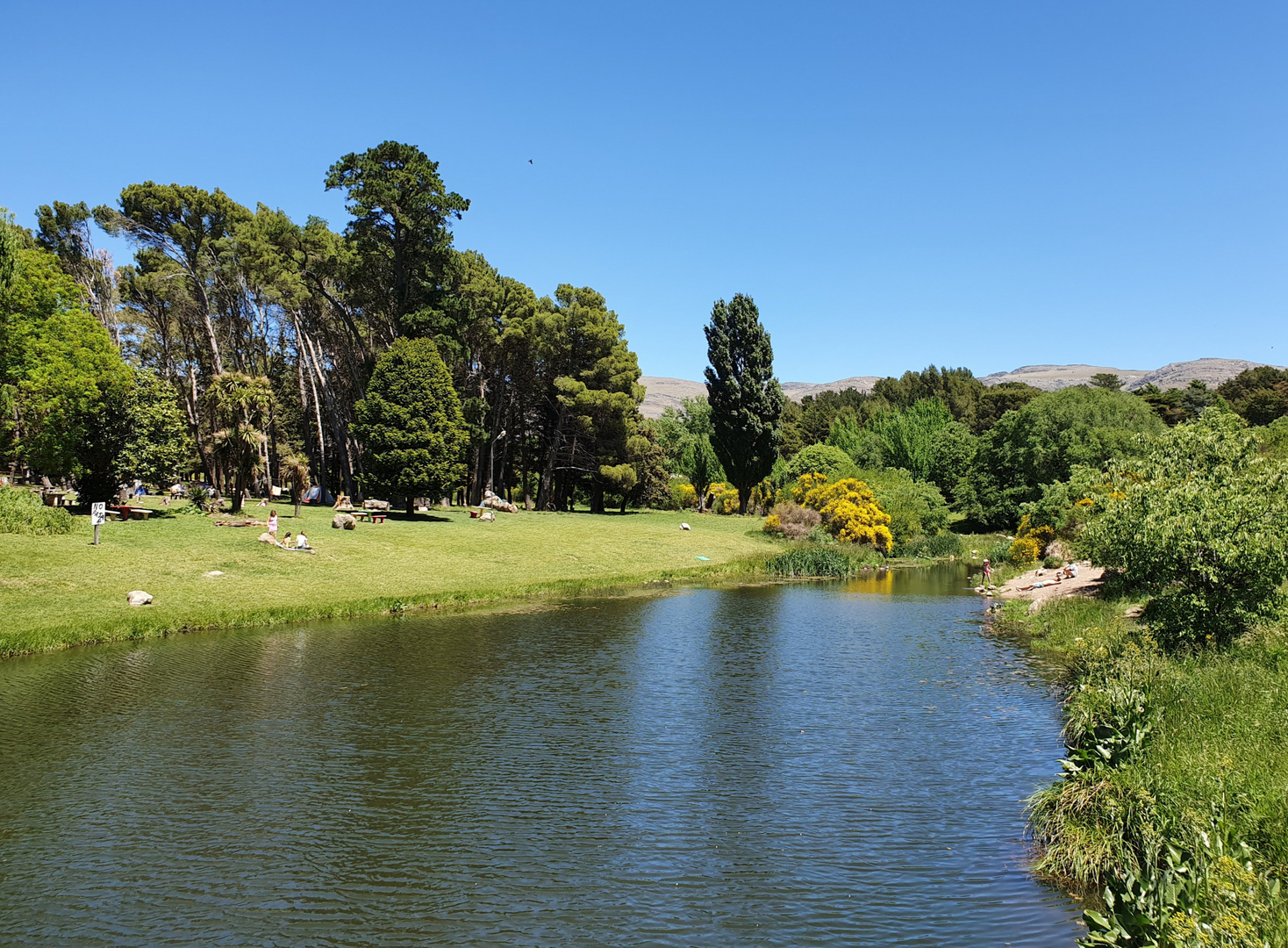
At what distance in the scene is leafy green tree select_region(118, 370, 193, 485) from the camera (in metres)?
47.3

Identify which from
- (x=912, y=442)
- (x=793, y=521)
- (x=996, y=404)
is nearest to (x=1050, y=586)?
(x=793, y=521)

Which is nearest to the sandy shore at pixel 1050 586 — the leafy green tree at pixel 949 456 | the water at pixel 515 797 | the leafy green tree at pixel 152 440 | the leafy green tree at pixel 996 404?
the water at pixel 515 797

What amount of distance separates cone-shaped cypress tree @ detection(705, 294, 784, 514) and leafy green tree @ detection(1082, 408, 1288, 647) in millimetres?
57319

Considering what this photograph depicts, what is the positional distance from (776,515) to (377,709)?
53.9 metres

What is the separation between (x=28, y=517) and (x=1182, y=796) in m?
44.2

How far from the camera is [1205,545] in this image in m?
19.6

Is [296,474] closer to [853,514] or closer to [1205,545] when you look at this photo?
[853,514]

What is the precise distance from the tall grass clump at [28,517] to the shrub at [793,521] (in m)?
50.2

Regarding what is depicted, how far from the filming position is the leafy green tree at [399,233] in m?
64.1

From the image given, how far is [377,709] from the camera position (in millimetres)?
21328

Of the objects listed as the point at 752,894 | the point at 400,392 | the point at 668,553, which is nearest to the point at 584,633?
the point at 752,894

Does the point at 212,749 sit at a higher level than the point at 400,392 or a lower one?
lower

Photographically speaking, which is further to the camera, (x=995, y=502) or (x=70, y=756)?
(x=995, y=502)

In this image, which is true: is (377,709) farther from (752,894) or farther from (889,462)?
(889,462)
